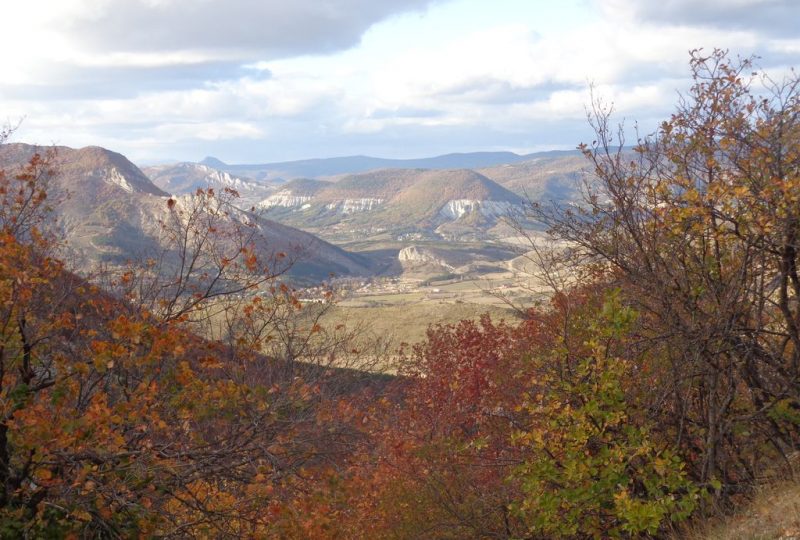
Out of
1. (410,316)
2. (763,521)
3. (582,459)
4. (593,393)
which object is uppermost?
(593,393)

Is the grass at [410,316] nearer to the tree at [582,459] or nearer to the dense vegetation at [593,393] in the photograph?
the tree at [582,459]

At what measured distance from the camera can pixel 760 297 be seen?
10688 millimetres

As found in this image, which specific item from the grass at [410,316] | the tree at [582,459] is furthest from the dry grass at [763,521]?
the grass at [410,316]

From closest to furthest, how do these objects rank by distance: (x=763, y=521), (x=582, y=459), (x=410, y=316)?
(x=763, y=521) → (x=582, y=459) → (x=410, y=316)

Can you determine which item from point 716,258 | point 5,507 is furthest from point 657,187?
point 5,507

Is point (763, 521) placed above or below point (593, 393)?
below

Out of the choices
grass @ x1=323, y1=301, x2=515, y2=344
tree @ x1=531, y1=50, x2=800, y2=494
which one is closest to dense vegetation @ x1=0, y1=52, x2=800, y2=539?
tree @ x1=531, y1=50, x2=800, y2=494

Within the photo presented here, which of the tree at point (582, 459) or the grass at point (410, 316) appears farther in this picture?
the grass at point (410, 316)

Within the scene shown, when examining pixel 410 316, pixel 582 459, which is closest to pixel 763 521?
pixel 582 459

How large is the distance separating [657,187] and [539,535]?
6053 millimetres

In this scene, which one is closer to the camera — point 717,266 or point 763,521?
point 763,521

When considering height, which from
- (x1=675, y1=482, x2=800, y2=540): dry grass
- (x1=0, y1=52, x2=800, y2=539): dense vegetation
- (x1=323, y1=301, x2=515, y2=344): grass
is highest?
(x1=0, y1=52, x2=800, y2=539): dense vegetation

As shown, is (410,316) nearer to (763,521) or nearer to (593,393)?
(593,393)

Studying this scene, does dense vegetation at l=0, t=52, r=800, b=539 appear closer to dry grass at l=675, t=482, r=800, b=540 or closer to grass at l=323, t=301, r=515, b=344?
dry grass at l=675, t=482, r=800, b=540
